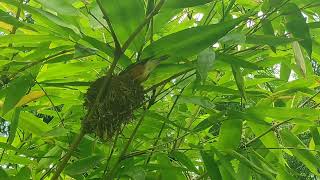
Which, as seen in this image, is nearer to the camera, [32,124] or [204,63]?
[204,63]

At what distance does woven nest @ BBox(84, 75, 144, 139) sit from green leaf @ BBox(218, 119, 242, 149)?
0.67 feet

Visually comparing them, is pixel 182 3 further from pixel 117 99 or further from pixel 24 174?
pixel 24 174

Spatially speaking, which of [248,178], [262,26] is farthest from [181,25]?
[248,178]

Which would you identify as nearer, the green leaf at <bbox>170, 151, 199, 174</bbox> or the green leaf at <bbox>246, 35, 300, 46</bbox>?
the green leaf at <bbox>246, 35, 300, 46</bbox>

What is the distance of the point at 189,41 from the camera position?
1.83 ft

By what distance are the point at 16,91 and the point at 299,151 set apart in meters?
0.51

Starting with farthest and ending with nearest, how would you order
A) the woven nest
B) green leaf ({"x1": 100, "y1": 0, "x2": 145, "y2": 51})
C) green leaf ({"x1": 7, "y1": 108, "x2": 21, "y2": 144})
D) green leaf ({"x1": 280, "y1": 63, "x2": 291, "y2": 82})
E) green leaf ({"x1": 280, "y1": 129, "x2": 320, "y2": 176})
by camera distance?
green leaf ({"x1": 280, "y1": 63, "x2": 291, "y2": 82}), green leaf ({"x1": 280, "y1": 129, "x2": 320, "y2": 176}), green leaf ({"x1": 7, "y1": 108, "x2": 21, "y2": 144}), the woven nest, green leaf ({"x1": 100, "y1": 0, "x2": 145, "y2": 51})

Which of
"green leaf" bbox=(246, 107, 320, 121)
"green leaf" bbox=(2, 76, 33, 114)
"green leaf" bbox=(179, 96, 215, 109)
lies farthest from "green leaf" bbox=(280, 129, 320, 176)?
"green leaf" bbox=(2, 76, 33, 114)

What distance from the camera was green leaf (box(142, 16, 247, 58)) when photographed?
0.54m

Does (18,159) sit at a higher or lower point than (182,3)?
lower

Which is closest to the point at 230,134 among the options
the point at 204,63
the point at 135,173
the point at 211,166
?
the point at 211,166

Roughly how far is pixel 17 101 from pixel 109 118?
140 millimetres

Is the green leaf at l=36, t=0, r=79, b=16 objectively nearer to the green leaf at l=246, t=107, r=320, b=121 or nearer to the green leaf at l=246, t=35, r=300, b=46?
the green leaf at l=246, t=35, r=300, b=46

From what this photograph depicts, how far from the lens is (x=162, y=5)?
55 centimetres
